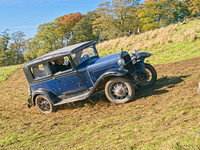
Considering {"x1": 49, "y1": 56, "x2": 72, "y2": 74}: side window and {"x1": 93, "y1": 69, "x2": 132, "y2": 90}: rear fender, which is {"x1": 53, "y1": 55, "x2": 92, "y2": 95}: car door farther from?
{"x1": 93, "y1": 69, "x2": 132, "y2": 90}: rear fender

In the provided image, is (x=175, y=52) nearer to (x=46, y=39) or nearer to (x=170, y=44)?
(x=170, y=44)

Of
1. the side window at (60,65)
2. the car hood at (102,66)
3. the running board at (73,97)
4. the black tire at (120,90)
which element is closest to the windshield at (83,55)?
the side window at (60,65)

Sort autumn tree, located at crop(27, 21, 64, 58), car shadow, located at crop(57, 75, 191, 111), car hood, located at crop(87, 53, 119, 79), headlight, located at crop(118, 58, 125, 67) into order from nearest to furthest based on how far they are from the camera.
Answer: headlight, located at crop(118, 58, 125, 67)
car hood, located at crop(87, 53, 119, 79)
car shadow, located at crop(57, 75, 191, 111)
autumn tree, located at crop(27, 21, 64, 58)

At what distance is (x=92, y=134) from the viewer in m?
4.88

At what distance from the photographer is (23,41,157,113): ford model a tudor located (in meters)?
6.46

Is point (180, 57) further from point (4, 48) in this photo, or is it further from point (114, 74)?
point (4, 48)

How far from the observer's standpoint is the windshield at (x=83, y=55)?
7009 mm

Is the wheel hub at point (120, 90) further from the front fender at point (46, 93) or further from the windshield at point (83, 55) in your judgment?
the front fender at point (46, 93)

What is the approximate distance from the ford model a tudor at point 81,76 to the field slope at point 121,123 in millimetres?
486

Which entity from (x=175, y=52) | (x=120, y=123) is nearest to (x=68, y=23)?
(x=175, y=52)

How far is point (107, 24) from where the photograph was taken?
138ft

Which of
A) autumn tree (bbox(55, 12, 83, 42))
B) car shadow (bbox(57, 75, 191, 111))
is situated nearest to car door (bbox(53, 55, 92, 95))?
car shadow (bbox(57, 75, 191, 111))

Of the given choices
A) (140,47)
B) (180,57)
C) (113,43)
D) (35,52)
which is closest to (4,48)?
(35,52)

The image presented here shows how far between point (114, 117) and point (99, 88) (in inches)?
54.9
